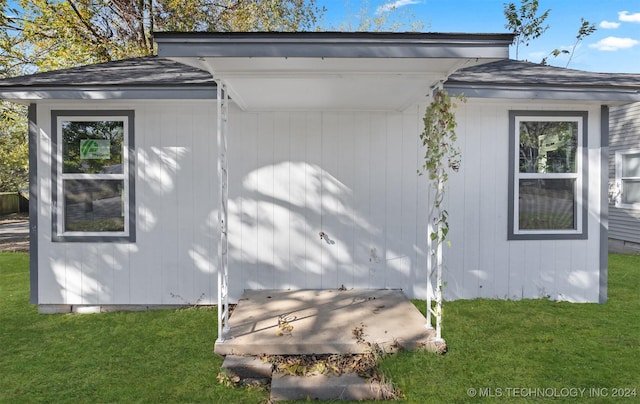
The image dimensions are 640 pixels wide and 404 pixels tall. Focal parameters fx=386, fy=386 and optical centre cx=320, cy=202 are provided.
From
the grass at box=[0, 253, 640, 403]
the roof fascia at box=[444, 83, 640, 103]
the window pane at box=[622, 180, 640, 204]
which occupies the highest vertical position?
the roof fascia at box=[444, 83, 640, 103]

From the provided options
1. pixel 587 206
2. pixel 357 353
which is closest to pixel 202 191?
pixel 357 353

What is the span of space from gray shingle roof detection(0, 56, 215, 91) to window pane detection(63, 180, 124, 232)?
3.55 ft

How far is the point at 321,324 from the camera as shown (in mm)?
3480

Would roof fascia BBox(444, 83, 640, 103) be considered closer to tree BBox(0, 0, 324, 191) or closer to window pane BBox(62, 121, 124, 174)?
window pane BBox(62, 121, 124, 174)

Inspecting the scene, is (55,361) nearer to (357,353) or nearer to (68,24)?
(357,353)

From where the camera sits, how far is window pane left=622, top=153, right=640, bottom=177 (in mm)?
8383

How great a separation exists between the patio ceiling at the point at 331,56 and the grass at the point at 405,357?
7.44ft

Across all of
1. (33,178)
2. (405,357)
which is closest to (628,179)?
(405,357)

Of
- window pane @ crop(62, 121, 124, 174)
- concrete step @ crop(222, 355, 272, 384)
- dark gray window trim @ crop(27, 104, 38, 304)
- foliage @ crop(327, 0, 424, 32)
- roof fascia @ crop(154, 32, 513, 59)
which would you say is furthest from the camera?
foliage @ crop(327, 0, 424, 32)

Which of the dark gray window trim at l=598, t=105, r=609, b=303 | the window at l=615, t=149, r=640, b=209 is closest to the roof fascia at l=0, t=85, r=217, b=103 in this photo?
the dark gray window trim at l=598, t=105, r=609, b=303

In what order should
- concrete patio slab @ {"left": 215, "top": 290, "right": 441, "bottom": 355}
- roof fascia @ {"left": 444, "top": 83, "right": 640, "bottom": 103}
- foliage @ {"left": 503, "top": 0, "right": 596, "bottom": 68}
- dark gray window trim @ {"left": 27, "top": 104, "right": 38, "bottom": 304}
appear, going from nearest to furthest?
concrete patio slab @ {"left": 215, "top": 290, "right": 441, "bottom": 355}
roof fascia @ {"left": 444, "top": 83, "right": 640, "bottom": 103}
dark gray window trim @ {"left": 27, "top": 104, "right": 38, "bottom": 304}
foliage @ {"left": 503, "top": 0, "right": 596, "bottom": 68}

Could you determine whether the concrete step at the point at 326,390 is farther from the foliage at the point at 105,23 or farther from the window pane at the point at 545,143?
the foliage at the point at 105,23

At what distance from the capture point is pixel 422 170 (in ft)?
14.8

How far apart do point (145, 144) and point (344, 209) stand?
7.88 ft
